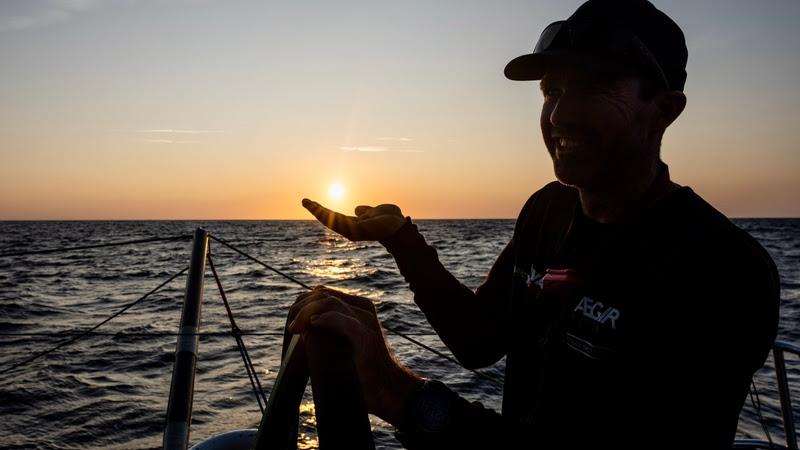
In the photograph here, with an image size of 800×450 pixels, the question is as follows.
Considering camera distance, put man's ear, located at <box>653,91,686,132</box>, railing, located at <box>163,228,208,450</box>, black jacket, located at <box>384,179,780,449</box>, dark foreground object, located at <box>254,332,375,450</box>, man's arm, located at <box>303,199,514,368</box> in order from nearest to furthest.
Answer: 1. dark foreground object, located at <box>254,332,375,450</box>
2. black jacket, located at <box>384,179,780,449</box>
3. man's ear, located at <box>653,91,686,132</box>
4. man's arm, located at <box>303,199,514,368</box>
5. railing, located at <box>163,228,208,450</box>

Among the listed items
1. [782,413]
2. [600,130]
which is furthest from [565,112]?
[782,413]

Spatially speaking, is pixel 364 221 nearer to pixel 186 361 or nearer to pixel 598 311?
pixel 598 311

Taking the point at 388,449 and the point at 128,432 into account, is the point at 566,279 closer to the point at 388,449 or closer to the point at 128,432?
the point at 388,449

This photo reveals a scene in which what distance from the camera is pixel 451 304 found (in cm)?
188

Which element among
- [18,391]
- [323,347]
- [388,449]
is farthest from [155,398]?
[323,347]

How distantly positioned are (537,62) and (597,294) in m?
0.73

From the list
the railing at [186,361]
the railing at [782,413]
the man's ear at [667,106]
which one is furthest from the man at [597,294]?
the railing at [782,413]

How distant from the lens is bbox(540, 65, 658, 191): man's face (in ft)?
5.16

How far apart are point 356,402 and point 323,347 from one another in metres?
0.15

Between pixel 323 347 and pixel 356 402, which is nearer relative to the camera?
pixel 356 402

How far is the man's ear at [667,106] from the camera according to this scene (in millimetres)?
1597

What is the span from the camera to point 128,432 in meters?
6.82

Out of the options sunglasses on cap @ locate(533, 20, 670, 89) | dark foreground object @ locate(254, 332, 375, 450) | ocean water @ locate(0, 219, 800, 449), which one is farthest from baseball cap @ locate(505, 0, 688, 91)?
dark foreground object @ locate(254, 332, 375, 450)

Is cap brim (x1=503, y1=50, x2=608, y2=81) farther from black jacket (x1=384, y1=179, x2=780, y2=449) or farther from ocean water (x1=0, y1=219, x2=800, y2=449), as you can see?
ocean water (x1=0, y1=219, x2=800, y2=449)
